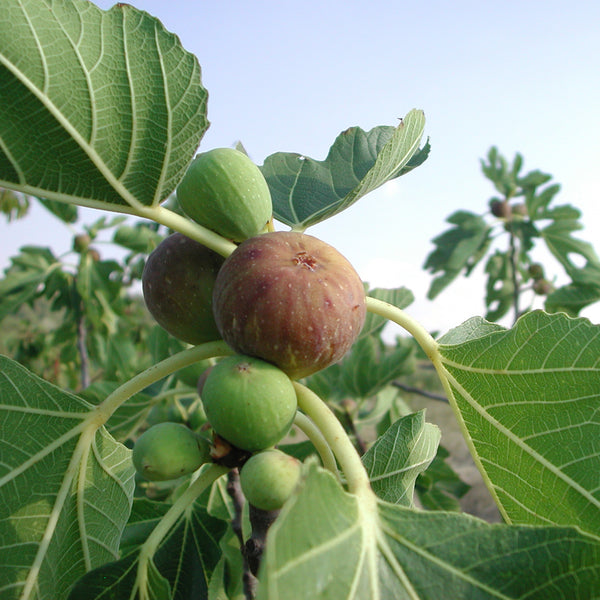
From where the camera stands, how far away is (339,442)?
953 millimetres

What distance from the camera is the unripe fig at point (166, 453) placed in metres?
0.98

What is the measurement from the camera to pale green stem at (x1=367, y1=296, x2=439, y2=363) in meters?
1.17

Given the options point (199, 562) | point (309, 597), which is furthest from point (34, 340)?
point (309, 597)

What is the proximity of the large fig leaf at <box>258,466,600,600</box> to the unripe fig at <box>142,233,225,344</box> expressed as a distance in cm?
45

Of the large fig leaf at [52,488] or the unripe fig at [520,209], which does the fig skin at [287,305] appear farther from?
the unripe fig at [520,209]

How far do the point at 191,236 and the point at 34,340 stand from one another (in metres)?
4.78

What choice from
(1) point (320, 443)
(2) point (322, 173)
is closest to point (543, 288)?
(2) point (322, 173)

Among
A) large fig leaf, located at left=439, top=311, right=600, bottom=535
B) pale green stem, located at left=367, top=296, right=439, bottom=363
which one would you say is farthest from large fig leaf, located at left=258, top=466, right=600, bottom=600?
pale green stem, located at left=367, top=296, right=439, bottom=363

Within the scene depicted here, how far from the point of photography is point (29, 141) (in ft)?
3.37

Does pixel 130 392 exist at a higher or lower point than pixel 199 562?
higher

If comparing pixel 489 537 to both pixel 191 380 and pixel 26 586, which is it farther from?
pixel 191 380

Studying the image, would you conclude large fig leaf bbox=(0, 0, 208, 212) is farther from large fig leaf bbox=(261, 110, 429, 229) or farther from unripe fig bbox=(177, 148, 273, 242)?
large fig leaf bbox=(261, 110, 429, 229)

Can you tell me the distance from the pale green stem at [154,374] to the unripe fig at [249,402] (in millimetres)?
149

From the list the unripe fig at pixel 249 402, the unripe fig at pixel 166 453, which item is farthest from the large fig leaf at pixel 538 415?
the unripe fig at pixel 166 453
